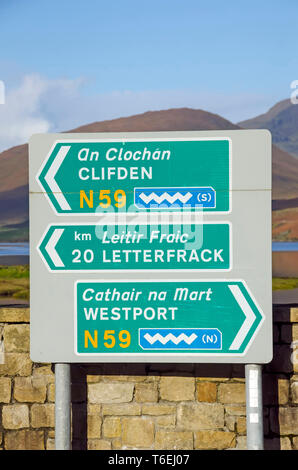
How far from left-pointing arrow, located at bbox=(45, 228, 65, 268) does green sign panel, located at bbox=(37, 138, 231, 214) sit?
183mm

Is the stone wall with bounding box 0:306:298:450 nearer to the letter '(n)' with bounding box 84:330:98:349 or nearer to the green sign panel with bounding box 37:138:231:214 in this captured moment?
the letter '(n)' with bounding box 84:330:98:349

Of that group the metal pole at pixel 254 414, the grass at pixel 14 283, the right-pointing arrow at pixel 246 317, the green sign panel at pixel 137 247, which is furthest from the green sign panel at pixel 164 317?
the grass at pixel 14 283

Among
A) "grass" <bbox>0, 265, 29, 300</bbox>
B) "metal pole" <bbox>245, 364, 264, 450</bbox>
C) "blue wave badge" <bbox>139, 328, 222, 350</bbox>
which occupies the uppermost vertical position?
"grass" <bbox>0, 265, 29, 300</bbox>

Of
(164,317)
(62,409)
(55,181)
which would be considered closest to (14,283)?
(62,409)

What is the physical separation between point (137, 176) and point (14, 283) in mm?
112178

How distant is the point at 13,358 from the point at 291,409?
2.79 meters

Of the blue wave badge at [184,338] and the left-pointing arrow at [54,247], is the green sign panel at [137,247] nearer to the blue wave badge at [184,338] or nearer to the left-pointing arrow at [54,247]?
the left-pointing arrow at [54,247]

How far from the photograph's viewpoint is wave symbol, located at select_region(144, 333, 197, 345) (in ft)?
14.8

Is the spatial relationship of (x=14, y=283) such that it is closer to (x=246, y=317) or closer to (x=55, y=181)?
(x=55, y=181)

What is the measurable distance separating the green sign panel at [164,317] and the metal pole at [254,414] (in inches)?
11.0

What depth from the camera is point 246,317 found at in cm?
450

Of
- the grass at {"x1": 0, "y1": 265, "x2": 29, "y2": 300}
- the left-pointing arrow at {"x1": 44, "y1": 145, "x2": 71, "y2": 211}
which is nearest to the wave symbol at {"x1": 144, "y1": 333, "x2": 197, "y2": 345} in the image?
the left-pointing arrow at {"x1": 44, "y1": 145, "x2": 71, "y2": 211}
